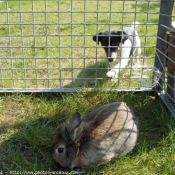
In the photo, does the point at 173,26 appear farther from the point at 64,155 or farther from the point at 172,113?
the point at 64,155

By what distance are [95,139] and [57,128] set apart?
0.64 meters

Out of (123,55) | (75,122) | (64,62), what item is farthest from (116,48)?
(75,122)

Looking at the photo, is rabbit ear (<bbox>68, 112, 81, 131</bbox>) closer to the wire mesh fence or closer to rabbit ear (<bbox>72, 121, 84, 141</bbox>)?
rabbit ear (<bbox>72, 121, 84, 141</bbox>)

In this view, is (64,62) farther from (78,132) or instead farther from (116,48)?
(78,132)

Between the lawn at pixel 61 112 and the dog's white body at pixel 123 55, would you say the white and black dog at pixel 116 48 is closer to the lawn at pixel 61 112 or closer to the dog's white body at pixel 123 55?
the dog's white body at pixel 123 55

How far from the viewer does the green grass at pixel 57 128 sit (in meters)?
2.66

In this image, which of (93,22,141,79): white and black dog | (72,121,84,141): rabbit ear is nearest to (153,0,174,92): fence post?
(93,22,141,79): white and black dog

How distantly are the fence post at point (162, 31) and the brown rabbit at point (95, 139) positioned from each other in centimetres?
106

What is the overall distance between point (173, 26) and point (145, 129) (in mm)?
1203

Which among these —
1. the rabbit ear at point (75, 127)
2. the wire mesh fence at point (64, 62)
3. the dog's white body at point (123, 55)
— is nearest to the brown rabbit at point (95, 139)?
the rabbit ear at point (75, 127)

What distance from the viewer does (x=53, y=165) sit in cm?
267

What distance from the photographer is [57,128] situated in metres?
3.16

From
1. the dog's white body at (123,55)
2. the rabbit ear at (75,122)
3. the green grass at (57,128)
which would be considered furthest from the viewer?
the dog's white body at (123,55)

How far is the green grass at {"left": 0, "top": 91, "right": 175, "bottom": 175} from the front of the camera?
2.66 meters
